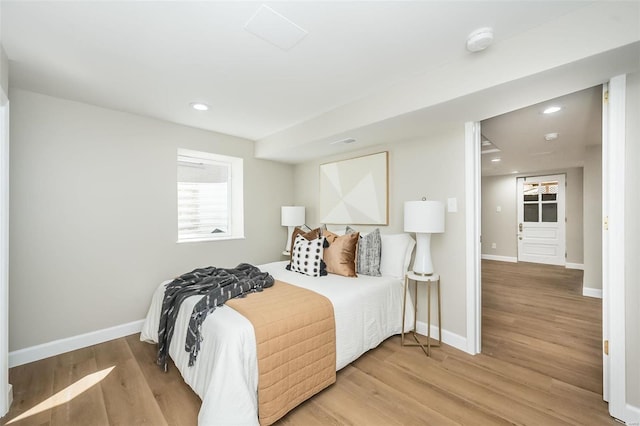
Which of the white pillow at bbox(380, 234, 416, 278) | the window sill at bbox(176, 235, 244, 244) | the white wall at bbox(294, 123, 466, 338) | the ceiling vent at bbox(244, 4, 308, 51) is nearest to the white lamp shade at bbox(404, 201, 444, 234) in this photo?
the white wall at bbox(294, 123, 466, 338)

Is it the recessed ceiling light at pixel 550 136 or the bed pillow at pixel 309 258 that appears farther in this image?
the recessed ceiling light at pixel 550 136

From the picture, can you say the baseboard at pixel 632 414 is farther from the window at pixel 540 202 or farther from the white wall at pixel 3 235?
the window at pixel 540 202

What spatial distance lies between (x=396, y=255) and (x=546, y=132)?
8.51 feet

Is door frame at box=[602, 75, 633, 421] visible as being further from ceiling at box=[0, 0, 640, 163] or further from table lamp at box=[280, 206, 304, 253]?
table lamp at box=[280, 206, 304, 253]

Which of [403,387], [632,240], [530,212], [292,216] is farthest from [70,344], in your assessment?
[530,212]

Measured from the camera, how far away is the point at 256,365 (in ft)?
5.18

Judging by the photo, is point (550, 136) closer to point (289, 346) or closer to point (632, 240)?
point (632, 240)

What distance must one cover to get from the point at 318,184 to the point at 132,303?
2.74 metres

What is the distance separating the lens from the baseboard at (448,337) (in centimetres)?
253

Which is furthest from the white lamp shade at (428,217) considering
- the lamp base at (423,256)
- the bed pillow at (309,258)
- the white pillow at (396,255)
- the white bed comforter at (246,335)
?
the bed pillow at (309,258)

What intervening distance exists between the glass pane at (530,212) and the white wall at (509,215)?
0.74 feet

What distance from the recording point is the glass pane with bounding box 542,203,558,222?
6340 millimetres

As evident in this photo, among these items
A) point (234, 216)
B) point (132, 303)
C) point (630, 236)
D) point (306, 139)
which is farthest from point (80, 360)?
point (630, 236)

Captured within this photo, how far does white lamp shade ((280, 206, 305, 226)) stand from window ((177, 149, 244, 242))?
2.01 feet
